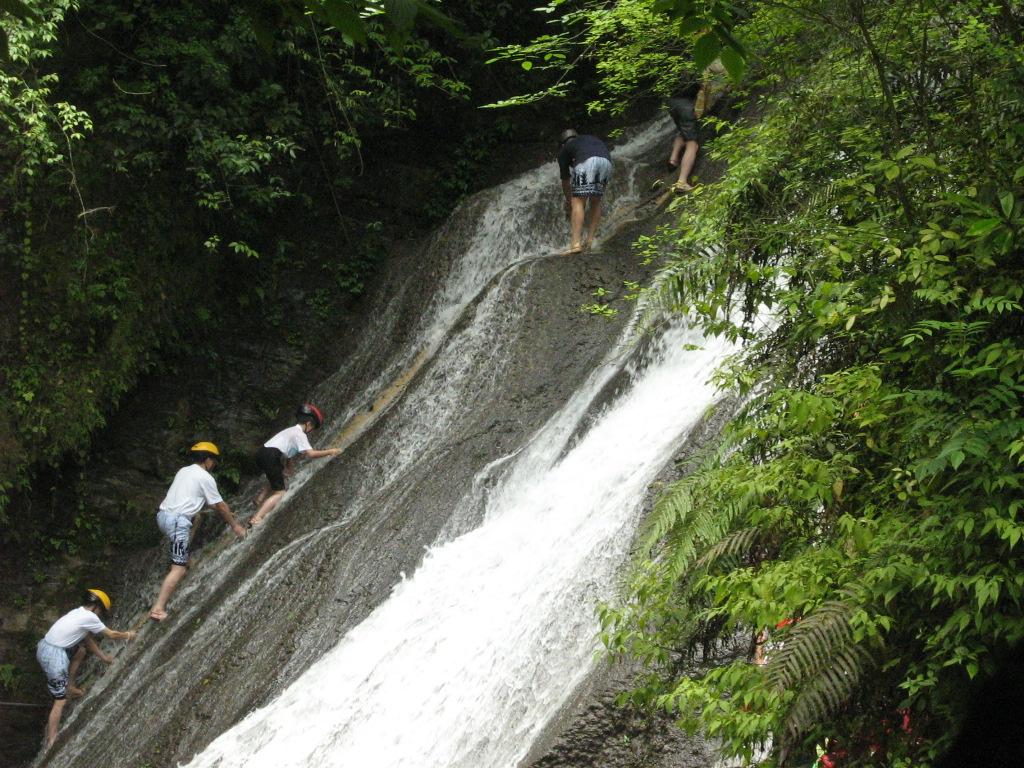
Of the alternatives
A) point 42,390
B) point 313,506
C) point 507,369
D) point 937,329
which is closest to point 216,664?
point 313,506

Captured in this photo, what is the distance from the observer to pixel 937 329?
14.3ft

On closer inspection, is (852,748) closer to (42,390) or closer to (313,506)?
(313,506)

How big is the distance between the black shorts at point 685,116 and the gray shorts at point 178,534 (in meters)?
6.83

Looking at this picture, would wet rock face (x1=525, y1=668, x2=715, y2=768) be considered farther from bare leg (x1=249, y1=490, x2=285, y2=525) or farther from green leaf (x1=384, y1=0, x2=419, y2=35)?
bare leg (x1=249, y1=490, x2=285, y2=525)

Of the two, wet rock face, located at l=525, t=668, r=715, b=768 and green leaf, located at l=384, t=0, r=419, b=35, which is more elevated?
green leaf, located at l=384, t=0, r=419, b=35

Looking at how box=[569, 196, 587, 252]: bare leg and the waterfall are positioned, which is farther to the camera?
box=[569, 196, 587, 252]: bare leg

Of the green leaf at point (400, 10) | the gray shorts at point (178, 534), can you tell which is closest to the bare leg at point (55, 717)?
the gray shorts at point (178, 534)

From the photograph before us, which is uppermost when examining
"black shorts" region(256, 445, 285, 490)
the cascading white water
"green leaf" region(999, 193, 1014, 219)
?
"green leaf" region(999, 193, 1014, 219)

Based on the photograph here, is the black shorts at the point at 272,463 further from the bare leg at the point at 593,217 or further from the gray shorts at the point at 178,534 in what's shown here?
the bare leg at the point at 593,217

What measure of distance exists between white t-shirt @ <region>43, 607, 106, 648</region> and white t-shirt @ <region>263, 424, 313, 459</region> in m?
2.53

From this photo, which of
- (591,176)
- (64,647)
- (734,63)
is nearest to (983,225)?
(734,63)

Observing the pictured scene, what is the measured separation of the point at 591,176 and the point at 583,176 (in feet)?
0.29

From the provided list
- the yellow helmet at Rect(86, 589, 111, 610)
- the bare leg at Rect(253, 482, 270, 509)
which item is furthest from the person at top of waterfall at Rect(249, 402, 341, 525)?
the yellow helmet at Rect(86, 589, 111, 610)

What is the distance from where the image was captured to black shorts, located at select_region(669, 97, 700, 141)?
39.0ft
